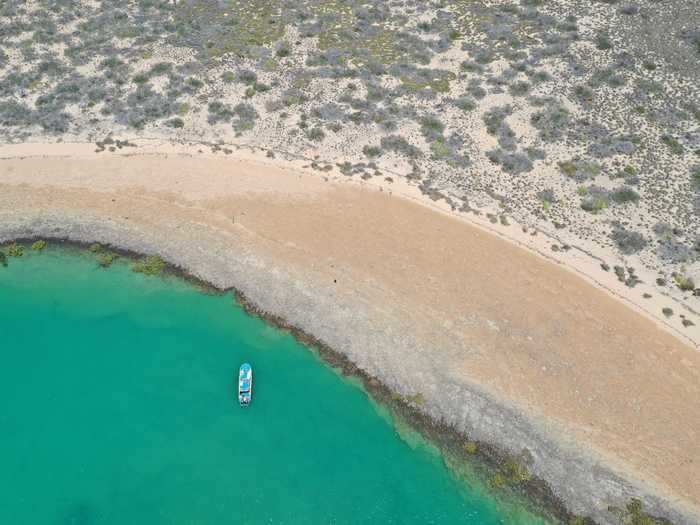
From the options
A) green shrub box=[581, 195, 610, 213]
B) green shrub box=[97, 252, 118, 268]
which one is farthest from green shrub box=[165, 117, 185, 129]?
green shrub box=[581, 195, 610, 213]

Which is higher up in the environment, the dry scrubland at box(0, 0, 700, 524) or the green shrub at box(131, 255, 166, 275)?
the dry scrubland at box(0, 0, 700, 524)

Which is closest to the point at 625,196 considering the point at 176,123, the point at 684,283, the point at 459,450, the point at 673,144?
the point at 673,144

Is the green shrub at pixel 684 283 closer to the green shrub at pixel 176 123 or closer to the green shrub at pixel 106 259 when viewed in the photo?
the green shrub at pixel 106 259

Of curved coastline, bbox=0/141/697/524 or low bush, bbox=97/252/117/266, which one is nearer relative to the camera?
curved coastline, bbox=0/141/697/524

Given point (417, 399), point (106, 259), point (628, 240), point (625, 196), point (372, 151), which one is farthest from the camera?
point (372, 151)

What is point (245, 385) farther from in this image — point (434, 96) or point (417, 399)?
point (434, 96)

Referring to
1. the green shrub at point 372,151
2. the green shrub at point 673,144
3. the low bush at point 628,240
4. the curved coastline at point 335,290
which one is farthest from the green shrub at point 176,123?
the green shrub at point 673,144

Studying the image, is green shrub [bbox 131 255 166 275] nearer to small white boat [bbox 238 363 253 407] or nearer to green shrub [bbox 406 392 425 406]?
small white boat [bbox 238 363 253 407]
